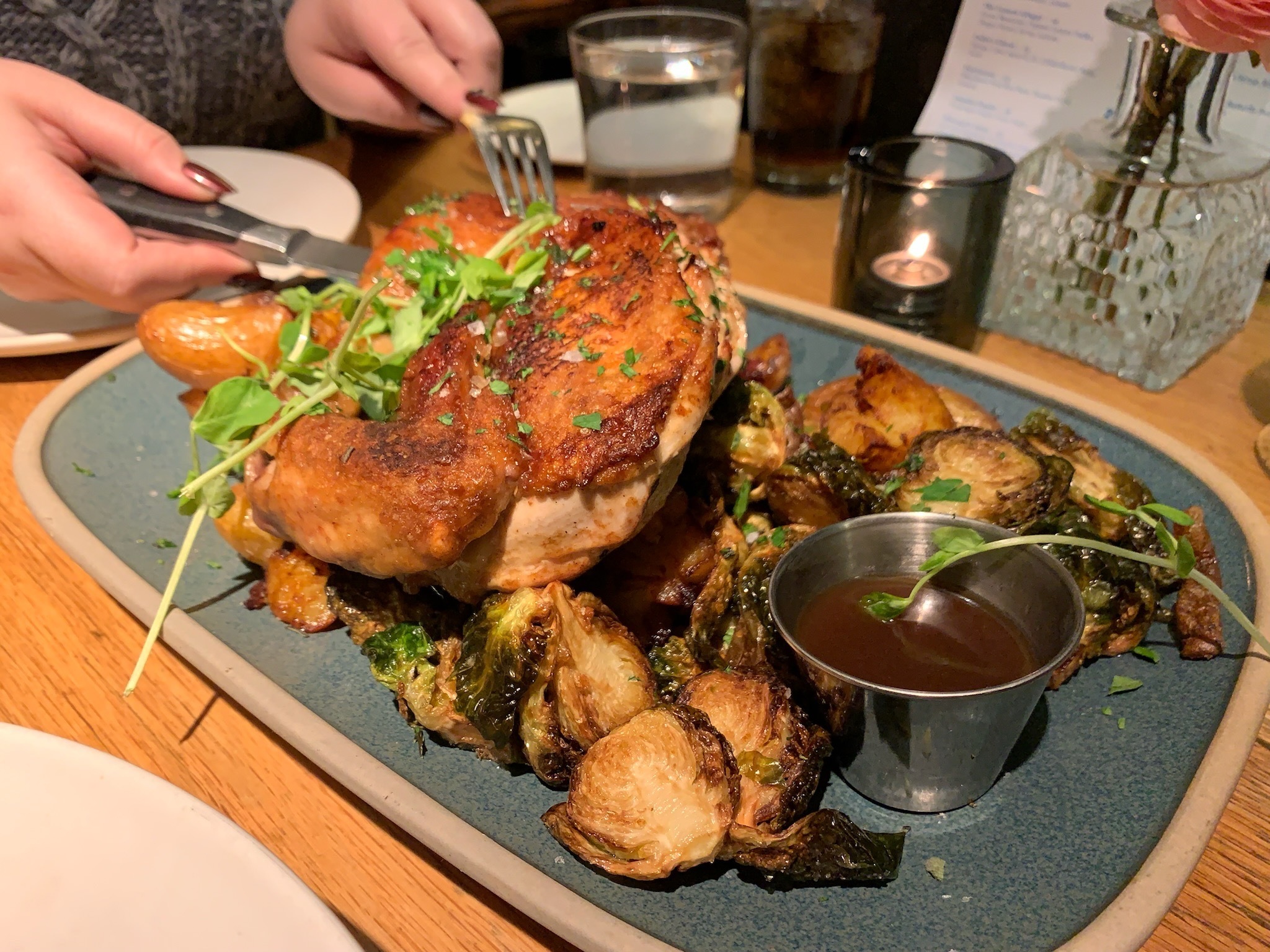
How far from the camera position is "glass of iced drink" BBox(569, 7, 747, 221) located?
335cm

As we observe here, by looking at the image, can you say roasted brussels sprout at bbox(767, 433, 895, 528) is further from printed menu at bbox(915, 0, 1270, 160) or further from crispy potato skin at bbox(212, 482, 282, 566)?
printed menu at bbox(915, 0, 1270, 160)

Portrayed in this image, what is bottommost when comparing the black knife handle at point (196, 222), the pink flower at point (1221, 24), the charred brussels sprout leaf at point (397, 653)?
the charred brussels sprout leaf at point (397, 653)

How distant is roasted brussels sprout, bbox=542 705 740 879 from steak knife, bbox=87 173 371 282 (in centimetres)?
148

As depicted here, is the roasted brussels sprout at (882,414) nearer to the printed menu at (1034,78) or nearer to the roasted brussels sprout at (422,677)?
the roasted brussels sprout at (422,677)

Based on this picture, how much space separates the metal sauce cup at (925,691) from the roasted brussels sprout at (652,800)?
23cm

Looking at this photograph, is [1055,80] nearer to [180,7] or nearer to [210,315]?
[210,315]

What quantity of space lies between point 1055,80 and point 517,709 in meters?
3.16

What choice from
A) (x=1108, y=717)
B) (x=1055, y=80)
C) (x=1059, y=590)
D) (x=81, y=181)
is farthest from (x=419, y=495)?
(x=1055, y=80)

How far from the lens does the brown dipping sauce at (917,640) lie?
1.39 metres

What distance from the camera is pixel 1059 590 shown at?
1.45 metres

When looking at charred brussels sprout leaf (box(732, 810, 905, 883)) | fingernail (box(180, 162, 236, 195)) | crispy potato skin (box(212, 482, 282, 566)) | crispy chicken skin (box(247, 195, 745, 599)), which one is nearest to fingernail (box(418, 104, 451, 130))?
fingernail (box(180, 162, 236, 195))

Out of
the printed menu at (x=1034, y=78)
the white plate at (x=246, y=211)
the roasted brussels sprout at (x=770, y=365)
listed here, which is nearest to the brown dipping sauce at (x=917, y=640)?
the roasted brussels sprout at (x=770, y=365)

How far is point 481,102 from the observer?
2.66m

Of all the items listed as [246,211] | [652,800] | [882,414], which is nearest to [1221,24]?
[882,414]
